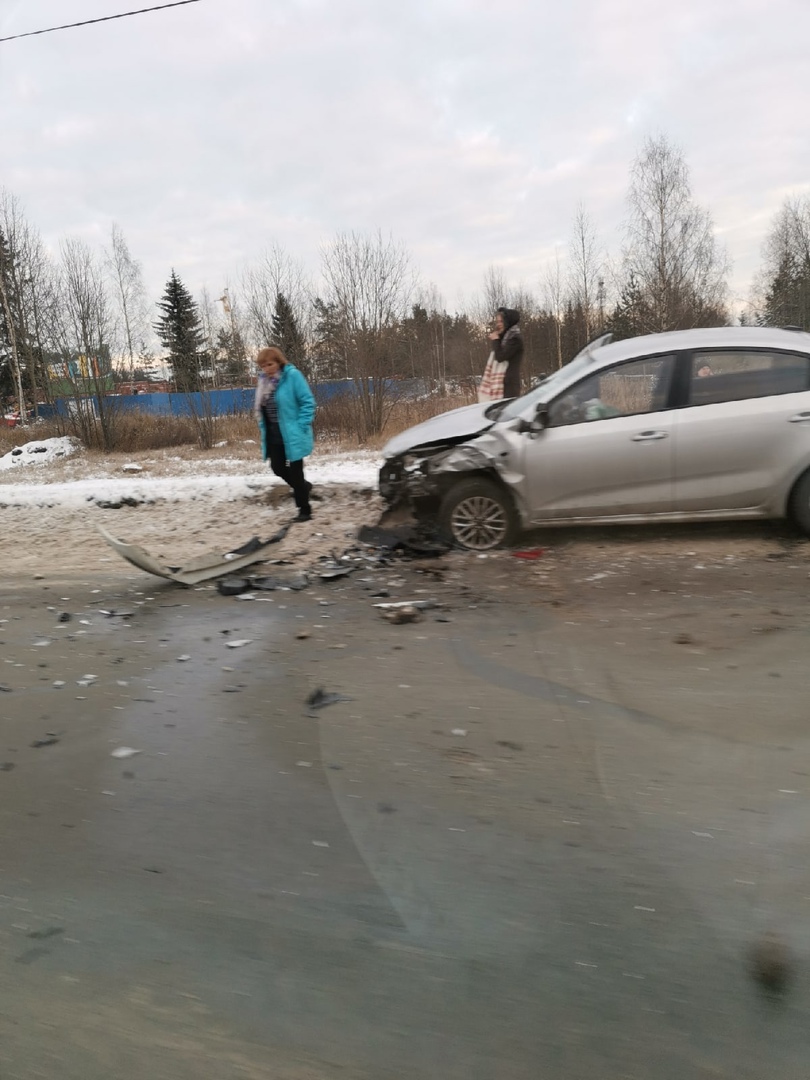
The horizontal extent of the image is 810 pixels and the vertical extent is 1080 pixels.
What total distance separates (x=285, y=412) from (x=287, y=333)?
1338 cm

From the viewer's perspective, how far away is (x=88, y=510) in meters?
9.60

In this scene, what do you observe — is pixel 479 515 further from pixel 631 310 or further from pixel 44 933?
pixel 631 310

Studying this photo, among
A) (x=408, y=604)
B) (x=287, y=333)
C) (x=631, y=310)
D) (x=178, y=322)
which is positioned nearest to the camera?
(x=408, y=604)

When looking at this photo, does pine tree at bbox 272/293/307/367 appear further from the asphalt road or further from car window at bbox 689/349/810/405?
the asphalt road

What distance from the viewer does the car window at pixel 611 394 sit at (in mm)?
6168

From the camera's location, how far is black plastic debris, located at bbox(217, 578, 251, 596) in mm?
5852

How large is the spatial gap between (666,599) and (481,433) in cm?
232

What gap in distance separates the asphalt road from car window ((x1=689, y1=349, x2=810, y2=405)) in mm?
2363

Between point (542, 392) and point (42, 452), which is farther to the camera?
point (42, 452)

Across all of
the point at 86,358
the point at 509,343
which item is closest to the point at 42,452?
the point at 86,358

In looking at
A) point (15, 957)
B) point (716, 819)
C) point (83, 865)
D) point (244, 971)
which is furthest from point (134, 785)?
point (716, 819)

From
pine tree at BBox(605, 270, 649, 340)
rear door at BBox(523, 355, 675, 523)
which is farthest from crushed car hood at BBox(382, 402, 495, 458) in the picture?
pine tree at BBox(605, 270, 649, 340)

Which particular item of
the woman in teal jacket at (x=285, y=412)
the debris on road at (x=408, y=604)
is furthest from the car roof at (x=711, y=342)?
the woman in teal jacket at (x=285, y=412)

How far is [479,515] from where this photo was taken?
6.45 meters
